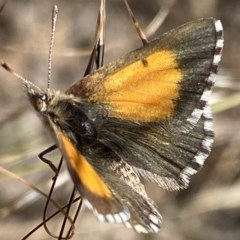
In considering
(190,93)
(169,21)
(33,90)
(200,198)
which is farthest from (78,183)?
(169,21)

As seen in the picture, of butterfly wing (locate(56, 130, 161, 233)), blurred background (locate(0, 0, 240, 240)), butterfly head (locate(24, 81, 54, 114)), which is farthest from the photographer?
blurred background (locate(0, 0, 240, 240))

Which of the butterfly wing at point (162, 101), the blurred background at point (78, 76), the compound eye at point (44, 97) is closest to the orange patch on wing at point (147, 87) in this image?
the butterfly wing at point (162, 101)

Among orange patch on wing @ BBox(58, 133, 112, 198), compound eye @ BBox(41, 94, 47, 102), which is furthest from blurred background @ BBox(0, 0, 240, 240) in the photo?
orange patch on wing @ BBox(58, 133, 112, 198)

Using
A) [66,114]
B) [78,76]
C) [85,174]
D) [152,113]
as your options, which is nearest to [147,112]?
[152,113]

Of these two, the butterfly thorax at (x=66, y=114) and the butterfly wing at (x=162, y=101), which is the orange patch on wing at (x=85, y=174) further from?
the butterfly wing at (x=162, y=101)

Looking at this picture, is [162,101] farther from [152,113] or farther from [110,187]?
[110,187]

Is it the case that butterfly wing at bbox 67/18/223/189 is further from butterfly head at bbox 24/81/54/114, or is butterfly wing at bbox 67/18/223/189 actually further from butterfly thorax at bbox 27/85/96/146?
butterfly head at bbox 24/81/54/114
